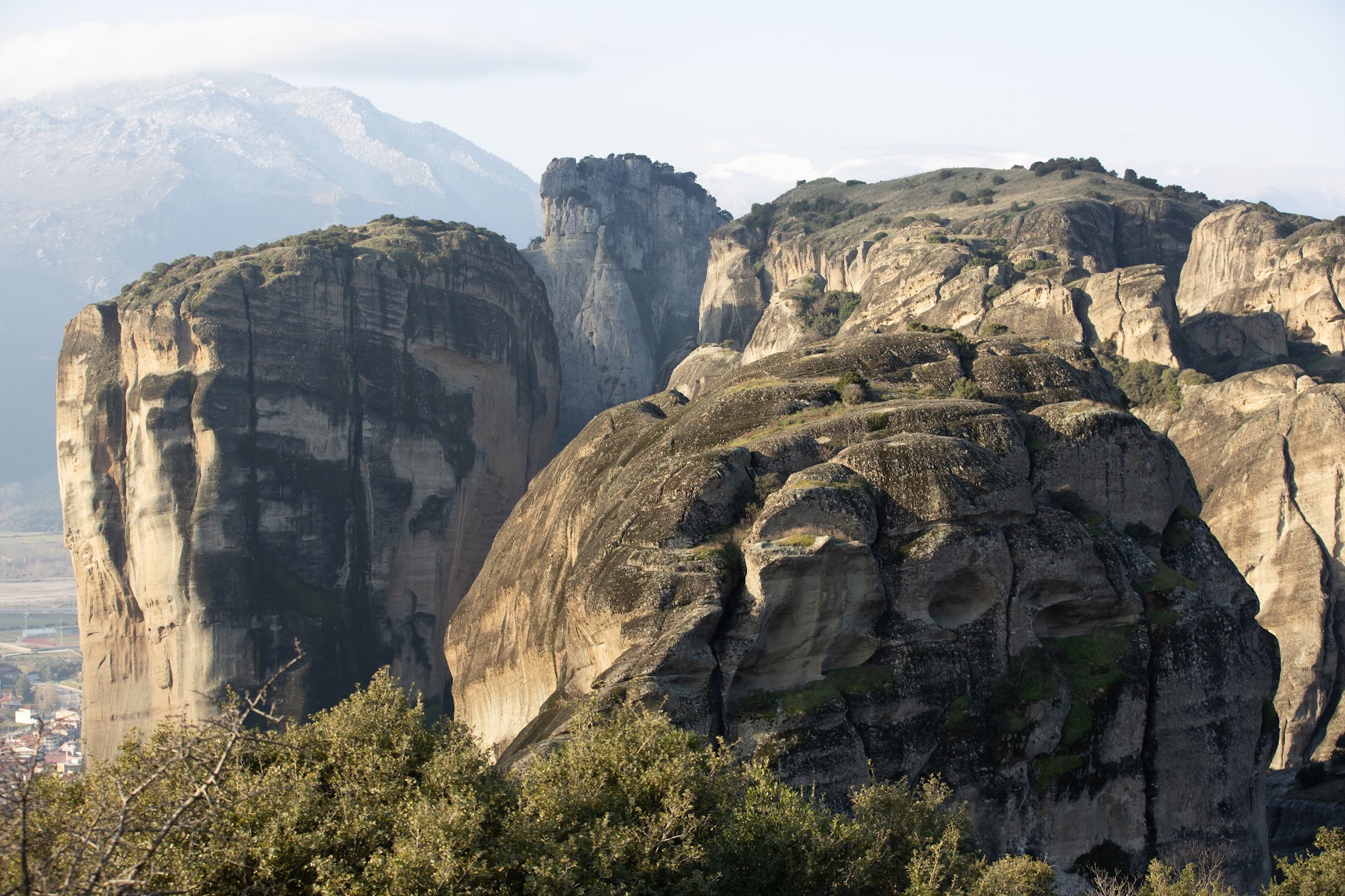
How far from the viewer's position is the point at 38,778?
70.9 feet

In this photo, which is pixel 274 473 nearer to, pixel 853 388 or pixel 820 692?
pixel 853 388

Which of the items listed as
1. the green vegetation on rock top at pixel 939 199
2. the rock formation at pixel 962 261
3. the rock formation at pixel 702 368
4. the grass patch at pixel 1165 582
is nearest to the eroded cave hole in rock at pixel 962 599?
the grass patch at pixel 1165 582

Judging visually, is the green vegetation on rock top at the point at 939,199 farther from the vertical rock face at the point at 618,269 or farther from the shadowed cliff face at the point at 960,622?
the shadowed cliff face at the point at 960,622

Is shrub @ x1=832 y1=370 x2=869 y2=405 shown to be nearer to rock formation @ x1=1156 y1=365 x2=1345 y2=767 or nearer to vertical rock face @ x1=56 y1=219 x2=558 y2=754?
rock formation @ x1=1156 y1=365 x2=1345 y2=767

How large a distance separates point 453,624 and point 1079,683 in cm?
2694

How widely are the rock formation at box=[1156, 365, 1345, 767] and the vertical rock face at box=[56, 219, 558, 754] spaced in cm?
4619

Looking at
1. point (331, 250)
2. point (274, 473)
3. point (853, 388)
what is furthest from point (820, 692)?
point (331, 250)

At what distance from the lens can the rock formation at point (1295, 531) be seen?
214 feet

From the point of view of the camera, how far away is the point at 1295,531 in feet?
227

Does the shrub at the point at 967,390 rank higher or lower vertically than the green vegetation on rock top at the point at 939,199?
lower

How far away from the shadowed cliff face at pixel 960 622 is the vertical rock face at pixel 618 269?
82.3m

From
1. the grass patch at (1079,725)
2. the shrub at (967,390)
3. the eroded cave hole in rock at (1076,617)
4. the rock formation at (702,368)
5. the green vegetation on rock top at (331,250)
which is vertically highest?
the green vegetation on rock top at (331,250)

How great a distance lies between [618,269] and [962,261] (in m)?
53.4

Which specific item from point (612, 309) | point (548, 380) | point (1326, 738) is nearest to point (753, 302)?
point (612, 309)
